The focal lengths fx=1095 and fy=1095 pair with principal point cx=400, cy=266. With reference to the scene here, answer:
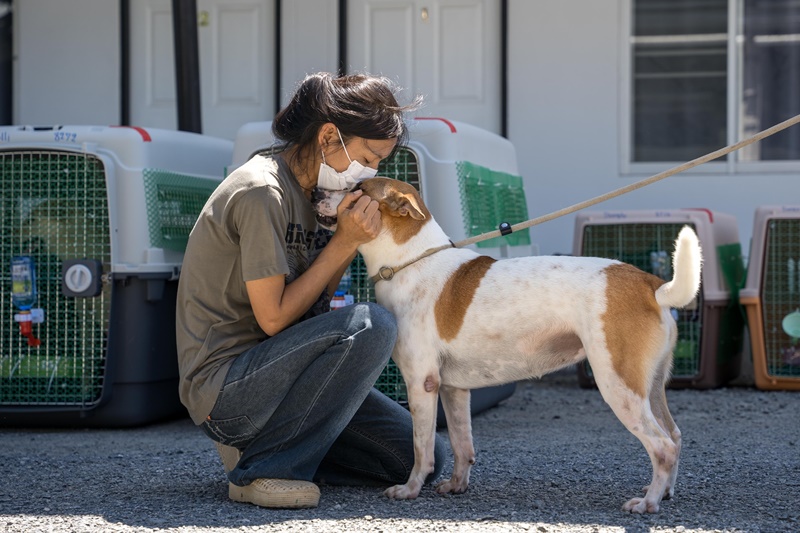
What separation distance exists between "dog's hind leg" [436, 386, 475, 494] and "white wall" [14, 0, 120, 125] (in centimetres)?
472

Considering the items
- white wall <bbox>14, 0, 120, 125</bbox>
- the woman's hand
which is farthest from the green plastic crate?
white wall <bbox>14, 0, 120, 125</bbox>

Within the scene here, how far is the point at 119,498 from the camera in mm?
3461

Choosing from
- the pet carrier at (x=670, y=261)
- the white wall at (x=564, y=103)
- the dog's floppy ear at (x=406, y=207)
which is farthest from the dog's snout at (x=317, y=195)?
the white wall at (x=564, y=103)

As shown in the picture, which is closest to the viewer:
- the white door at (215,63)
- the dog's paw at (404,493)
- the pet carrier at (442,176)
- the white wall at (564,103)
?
the dog's paw at (404,493)

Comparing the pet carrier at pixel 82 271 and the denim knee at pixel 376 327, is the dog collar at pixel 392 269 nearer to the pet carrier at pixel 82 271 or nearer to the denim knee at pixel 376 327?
the denim knee at pixel 376 327

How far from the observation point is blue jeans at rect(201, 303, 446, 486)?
3.21 meters

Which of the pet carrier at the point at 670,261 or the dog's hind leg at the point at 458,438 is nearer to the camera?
the dog's hind leg at the point at 458,438

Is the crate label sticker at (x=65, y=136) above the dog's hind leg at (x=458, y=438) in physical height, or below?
above

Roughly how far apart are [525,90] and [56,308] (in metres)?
3.65

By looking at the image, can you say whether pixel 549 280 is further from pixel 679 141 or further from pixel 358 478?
pixel 679 141

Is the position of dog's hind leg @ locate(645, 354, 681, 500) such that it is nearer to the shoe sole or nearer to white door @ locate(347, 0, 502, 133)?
the shoe sole

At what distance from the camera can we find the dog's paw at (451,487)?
3500 millimetres

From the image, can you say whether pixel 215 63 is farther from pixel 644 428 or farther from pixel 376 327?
pixel 644 428

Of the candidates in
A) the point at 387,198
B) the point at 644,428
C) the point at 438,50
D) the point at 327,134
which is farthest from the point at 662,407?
the point at 438,50
